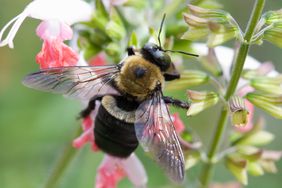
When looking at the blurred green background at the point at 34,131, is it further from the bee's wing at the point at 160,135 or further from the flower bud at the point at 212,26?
the flower bud at the point at 212,26

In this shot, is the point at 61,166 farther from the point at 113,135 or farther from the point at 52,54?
the point at 52,54

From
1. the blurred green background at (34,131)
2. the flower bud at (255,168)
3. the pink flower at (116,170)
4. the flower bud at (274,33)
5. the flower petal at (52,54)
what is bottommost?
the blurred green background at (34,131)

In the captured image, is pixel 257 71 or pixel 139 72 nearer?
pixel 139 72

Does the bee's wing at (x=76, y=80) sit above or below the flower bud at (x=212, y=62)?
above

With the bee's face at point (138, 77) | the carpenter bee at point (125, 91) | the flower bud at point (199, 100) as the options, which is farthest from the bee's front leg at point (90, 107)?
the flower bud at point (199, 100)

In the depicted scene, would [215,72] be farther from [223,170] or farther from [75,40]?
[223,170]

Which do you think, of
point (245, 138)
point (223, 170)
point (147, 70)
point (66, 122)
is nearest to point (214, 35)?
point (147, 70)

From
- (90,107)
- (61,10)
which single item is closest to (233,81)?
(90,107)
